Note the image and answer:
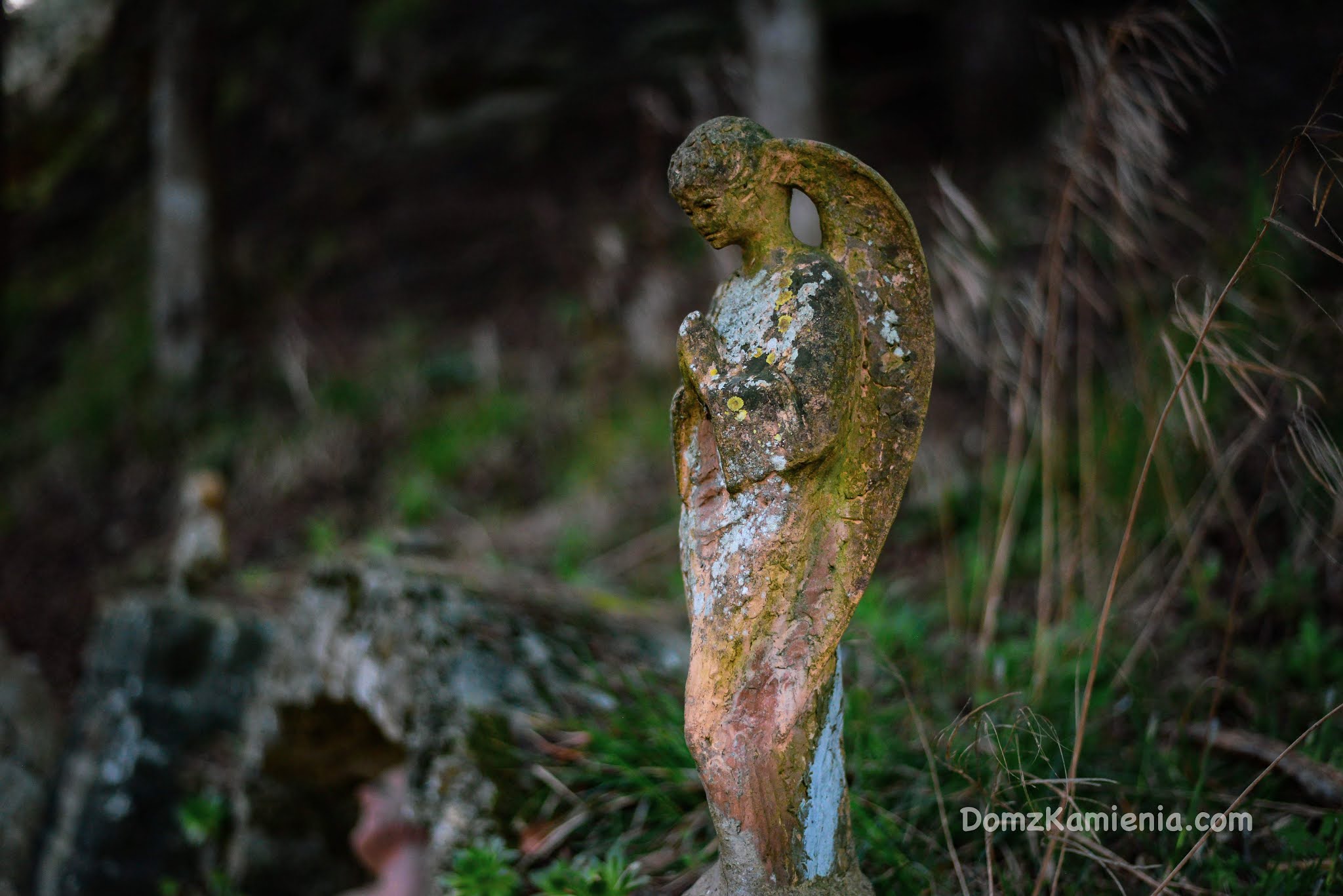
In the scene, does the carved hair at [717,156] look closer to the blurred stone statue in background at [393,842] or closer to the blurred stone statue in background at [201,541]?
the blurred stone statue in background at [393,842]

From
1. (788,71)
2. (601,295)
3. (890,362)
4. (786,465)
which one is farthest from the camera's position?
(601,295)

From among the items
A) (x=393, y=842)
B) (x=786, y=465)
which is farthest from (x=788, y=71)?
(x=393, y=842)

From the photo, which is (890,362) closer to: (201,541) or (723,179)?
(723,179)

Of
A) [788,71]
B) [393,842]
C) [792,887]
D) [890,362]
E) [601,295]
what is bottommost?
[792,887]

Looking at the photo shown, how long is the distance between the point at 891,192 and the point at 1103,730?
1941 millimetres

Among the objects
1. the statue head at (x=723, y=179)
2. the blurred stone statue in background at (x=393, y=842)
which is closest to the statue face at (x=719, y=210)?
the statue head at (x=723, y=179)

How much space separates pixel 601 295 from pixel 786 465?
5712 mm

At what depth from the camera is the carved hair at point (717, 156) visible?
1821 millimetres

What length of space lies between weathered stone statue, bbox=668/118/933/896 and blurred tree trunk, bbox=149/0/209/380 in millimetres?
6868

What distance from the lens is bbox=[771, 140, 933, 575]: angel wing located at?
189 cm

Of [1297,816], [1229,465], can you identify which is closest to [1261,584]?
[1229,465]

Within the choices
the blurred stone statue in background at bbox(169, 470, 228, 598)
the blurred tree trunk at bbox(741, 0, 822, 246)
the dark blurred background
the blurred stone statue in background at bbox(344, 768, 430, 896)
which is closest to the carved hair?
the dark blurred background

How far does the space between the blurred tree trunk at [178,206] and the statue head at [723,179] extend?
6.84 m

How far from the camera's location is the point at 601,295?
732 centimetres
